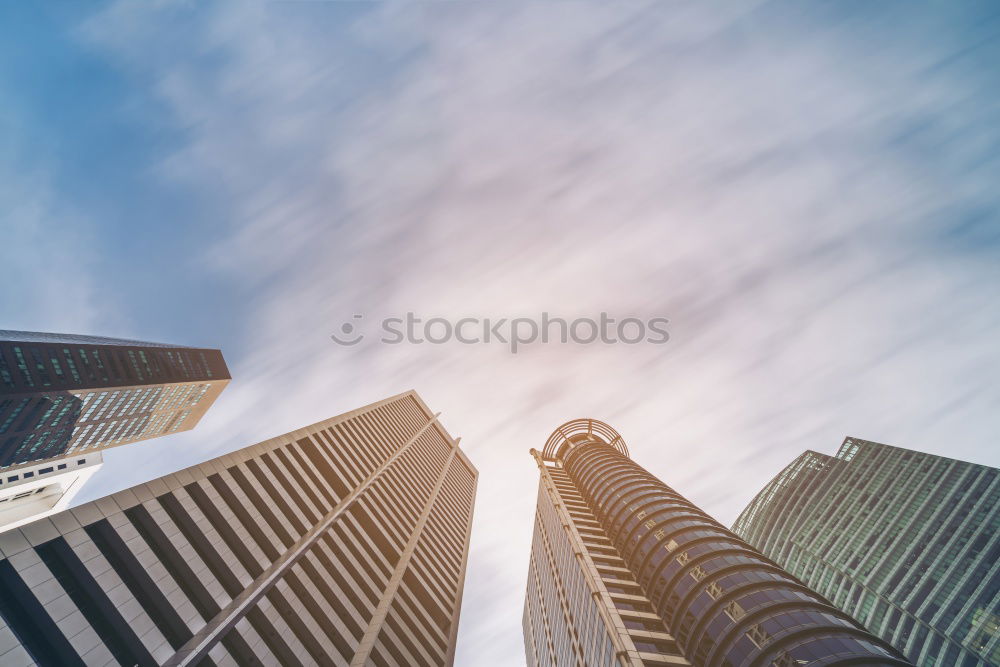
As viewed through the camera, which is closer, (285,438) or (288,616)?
(288,616)

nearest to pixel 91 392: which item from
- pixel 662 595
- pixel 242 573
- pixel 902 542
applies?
pixel 242 573

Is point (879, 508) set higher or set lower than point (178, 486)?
lower

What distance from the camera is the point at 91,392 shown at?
274 feet

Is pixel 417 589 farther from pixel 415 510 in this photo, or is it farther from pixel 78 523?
pixel 78 523

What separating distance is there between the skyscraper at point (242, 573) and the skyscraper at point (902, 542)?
80471mm

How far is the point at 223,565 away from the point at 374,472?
28.4m

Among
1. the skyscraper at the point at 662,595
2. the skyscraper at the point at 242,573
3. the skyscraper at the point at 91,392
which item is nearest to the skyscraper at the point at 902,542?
the skyscraper at the point at 662,595

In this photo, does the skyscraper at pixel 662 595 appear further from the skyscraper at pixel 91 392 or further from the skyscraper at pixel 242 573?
the skyscraper at pixel 91 392

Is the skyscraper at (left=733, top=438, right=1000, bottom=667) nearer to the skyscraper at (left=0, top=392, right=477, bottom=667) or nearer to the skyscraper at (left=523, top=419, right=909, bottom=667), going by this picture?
the skyscraper at (left=523, top=419, right=909, bottom=667)

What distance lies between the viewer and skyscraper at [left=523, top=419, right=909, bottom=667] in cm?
2931

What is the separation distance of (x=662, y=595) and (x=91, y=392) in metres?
112

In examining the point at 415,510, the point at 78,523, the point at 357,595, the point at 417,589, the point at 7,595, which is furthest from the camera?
the point at 415,510

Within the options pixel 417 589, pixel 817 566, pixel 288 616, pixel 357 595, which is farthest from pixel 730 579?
pixel 817 566

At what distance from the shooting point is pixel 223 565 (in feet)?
74.8
